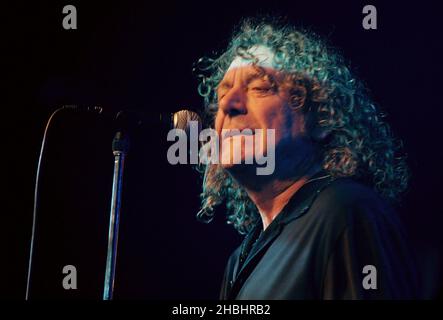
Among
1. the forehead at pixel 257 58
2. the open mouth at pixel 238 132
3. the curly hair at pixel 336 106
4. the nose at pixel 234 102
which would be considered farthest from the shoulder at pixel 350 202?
the forehead at pixel 257 58

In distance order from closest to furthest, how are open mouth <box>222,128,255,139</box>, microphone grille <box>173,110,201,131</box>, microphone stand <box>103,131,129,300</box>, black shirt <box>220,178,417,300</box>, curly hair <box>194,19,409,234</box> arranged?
black shirt <box>220,178,417,300</box>
microphone stand <box>103,131,129,300</box>
microphone grille <box>173,110,201,131</box>
open mouth <box>222,128,255,139</box>
curly hair <box>194,19,409,234</box>

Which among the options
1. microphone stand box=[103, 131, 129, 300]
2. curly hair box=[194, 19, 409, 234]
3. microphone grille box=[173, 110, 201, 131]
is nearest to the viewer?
microphone stand box=[103, 131, 129, 300]

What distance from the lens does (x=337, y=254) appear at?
1510 mm

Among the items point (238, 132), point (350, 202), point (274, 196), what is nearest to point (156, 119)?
point (238, 132)

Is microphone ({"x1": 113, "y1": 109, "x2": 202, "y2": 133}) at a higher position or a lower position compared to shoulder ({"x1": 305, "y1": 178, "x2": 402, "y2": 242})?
higher

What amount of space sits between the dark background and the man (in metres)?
0.09

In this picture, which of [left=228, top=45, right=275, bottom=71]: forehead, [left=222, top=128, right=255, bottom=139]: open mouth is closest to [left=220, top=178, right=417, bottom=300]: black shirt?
[left=222, top=128, right=255, bottom=139]: open mouth

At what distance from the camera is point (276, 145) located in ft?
6.20

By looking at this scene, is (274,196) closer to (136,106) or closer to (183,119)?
(183,119)

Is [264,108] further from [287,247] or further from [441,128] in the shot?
[441,128]

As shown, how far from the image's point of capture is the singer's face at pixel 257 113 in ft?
6.16

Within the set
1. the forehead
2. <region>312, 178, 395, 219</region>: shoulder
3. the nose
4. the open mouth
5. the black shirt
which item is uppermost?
the forehead

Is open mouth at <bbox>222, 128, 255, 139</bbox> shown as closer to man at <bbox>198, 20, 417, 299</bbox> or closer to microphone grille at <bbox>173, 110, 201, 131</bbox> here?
man at <bbox>198, 20, 417, 299</bbox>

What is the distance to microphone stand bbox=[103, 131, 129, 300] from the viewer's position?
5.17 ft
